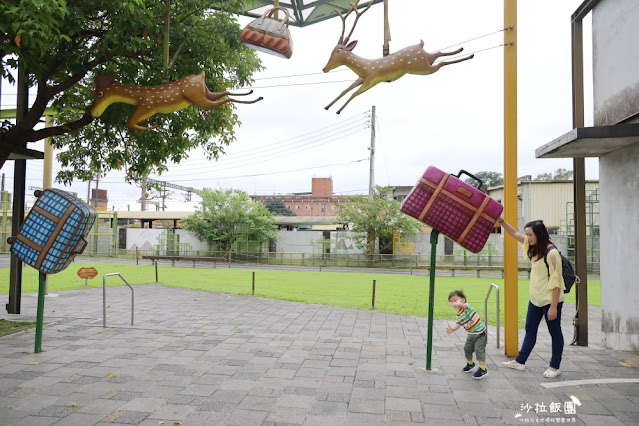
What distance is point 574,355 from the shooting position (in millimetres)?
6066

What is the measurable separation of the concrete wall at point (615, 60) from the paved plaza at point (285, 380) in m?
3.34

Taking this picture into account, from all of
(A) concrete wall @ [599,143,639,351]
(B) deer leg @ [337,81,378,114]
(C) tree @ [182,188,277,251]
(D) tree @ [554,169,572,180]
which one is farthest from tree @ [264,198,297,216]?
(B) deer leg @ [337,81,378,114]

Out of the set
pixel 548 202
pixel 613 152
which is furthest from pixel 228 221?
pixel 613 152

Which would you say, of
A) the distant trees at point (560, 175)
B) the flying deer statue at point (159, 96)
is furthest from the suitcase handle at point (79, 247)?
the distant trees at point (560, 175)

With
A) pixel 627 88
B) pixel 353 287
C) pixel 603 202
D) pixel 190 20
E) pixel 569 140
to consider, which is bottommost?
pixel 353 287

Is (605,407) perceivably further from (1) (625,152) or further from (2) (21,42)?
(2) (21,42)

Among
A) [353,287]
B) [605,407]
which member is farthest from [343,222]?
[605,407]

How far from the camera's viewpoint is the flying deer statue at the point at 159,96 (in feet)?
16.9

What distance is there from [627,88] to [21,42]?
7625 mm

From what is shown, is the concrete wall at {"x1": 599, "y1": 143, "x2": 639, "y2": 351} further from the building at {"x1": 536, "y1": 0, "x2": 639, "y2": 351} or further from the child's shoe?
the child's shoe

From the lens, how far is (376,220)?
28406 mm

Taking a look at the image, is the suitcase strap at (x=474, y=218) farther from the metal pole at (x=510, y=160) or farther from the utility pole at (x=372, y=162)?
the utility pole at (x=372, y=162)

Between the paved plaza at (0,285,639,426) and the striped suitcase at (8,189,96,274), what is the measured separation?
1217mm

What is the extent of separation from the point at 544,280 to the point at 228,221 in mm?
28352
